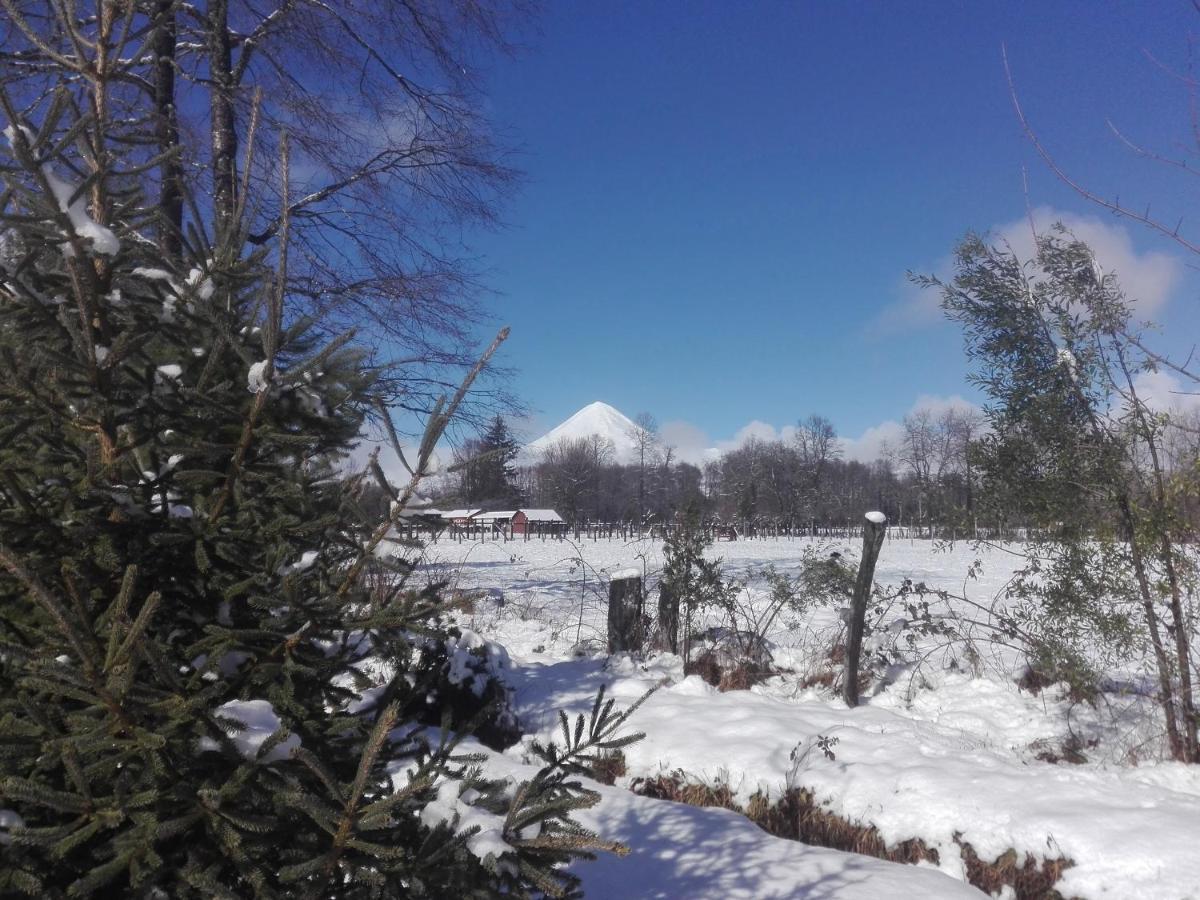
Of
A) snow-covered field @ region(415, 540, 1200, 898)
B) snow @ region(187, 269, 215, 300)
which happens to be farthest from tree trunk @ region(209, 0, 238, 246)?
snow @ region(187, 269, 215, 300)

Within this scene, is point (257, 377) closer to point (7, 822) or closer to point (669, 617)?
point (7, 822)

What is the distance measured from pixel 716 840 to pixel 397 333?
22.5 feet

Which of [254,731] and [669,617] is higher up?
[254,731]

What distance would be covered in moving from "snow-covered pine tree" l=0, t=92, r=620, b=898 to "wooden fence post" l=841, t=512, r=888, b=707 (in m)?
4.74

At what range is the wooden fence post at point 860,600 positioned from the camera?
20.7 ft

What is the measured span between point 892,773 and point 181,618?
13.3 feet

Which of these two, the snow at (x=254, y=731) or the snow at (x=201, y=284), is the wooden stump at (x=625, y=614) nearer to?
the snow at (x=201, y=284)

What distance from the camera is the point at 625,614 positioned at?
314 inches

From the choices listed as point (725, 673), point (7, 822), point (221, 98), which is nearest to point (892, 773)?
point (725, 673)

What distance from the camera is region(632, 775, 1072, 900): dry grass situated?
11.9ft

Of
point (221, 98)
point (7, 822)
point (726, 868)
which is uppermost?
point (221, 98)

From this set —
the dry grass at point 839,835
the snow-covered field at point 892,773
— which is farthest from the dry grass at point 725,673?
the dry grass at point 839,835

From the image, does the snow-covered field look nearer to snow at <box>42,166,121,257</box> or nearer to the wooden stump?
the wooden stump

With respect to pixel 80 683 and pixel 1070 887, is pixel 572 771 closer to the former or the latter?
pixel 80 683
